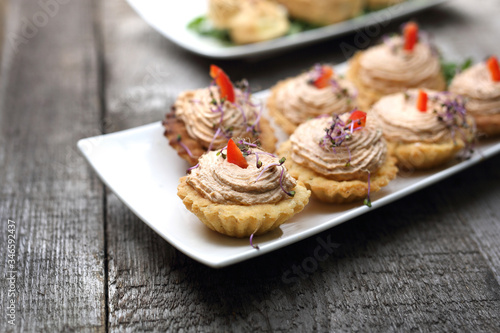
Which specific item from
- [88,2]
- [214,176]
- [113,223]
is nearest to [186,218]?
[214,176]

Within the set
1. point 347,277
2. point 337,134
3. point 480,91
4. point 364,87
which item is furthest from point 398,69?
point 347,277

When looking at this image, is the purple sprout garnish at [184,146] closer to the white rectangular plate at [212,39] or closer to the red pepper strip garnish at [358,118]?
the red pepper strip garnish at [358,118]

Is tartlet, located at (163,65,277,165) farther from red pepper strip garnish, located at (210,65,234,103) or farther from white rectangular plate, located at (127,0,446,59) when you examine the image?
white rectangular plate, located at (127,0,446,59)

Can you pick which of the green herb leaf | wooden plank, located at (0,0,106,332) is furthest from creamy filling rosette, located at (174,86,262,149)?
the green herb leaf

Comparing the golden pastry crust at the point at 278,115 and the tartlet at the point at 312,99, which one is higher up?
the tartlet at the point at 312,99

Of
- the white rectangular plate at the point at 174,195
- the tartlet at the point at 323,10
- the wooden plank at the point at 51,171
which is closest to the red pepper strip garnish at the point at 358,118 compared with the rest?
the white rectangular plate at the point at 174,195

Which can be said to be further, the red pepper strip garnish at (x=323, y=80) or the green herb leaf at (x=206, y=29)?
the green herb leaf at (x=206, y=29)

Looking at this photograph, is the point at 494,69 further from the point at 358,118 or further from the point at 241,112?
the point at 241,112

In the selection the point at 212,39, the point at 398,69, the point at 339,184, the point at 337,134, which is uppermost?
the point at 337,134
